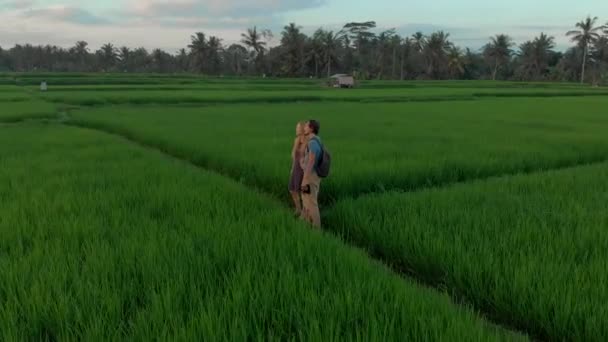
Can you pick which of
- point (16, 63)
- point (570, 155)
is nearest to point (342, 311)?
point (570, 155)

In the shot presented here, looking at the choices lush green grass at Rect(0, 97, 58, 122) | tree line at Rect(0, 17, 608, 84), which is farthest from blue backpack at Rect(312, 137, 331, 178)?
tree line at Rect(0, 17, 608, 84)

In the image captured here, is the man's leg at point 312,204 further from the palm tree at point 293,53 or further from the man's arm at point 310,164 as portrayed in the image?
the palm tree at point 293,53

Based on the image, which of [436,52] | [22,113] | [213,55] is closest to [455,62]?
[436,52]

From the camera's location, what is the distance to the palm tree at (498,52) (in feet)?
201

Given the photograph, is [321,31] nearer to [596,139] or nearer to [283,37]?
[283,37]

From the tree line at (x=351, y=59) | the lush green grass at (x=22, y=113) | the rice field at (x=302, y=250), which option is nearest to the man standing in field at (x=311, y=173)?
the rice field at (x=302, y=250)

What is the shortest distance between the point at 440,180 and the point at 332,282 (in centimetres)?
418

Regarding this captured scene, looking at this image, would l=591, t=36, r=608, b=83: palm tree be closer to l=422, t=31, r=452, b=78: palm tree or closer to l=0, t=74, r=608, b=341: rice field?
l=422, t=31, r=452, b=78: palm tree

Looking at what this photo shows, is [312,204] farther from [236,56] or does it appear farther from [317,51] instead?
[236,56]

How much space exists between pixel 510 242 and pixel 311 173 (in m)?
1.85

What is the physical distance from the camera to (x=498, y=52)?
62.2 meters

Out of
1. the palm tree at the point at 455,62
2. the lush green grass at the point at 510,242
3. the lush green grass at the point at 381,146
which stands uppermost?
the palm tree at the point at 455,62

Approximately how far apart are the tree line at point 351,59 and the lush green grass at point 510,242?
172 ft

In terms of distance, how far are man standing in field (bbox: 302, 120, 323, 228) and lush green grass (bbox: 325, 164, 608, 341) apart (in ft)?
1.11
